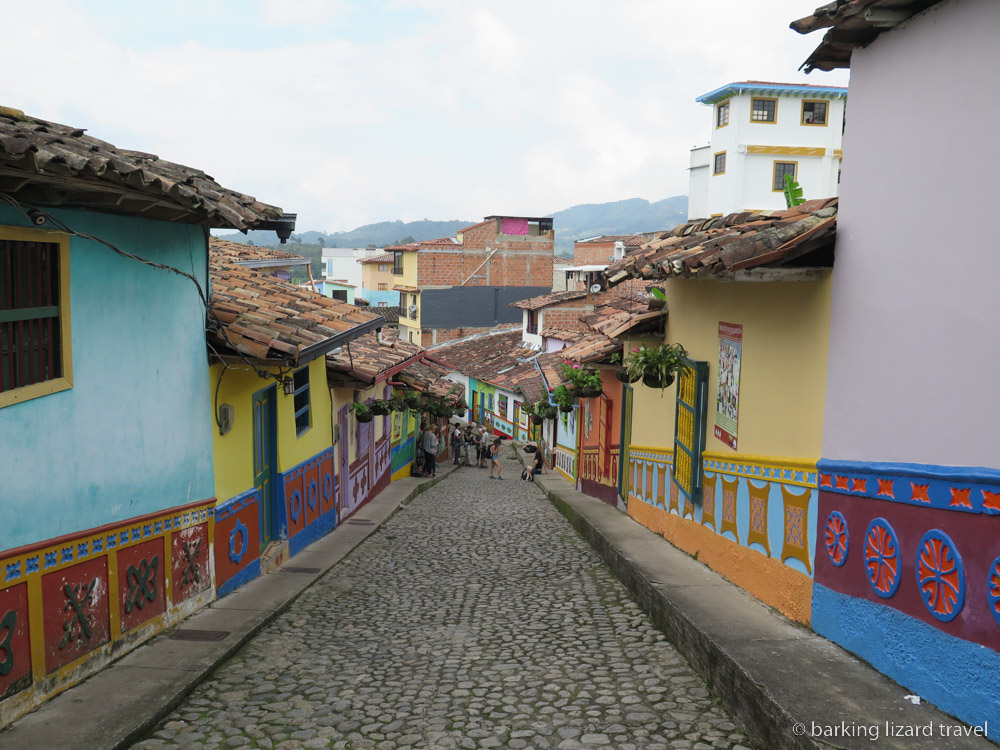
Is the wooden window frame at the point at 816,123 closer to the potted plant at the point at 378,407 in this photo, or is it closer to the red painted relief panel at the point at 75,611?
the potted plant at the point at 378,407

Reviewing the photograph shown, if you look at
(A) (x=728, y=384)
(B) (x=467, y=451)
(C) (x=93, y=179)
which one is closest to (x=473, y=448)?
(B) (x=467, y=451)

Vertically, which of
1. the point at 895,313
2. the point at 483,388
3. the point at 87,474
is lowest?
the point at 483,388

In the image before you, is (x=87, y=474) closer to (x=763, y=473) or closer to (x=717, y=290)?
(x=763, y=473)

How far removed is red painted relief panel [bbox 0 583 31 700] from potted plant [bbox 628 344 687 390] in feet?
20.5

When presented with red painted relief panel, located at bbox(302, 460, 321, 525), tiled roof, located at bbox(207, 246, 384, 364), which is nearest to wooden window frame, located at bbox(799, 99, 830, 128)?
tiled roof, located at bbox(207, 246, 384, 364)

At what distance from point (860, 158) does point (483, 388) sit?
3780 centimetres

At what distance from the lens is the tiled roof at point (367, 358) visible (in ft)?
42.6

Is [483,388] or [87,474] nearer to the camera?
[87,474]

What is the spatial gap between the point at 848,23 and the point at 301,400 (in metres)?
8.15

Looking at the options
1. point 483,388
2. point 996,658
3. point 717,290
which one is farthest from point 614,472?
point 483,388

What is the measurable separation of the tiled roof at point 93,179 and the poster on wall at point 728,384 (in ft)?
14.7

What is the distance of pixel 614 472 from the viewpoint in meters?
15.9

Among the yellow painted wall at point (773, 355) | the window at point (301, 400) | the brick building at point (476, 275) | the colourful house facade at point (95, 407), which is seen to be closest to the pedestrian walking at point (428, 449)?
Answer: the window at point (301, 400)

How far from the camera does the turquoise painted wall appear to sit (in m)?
5.27
